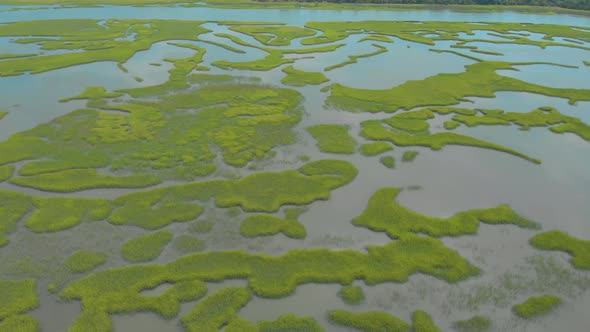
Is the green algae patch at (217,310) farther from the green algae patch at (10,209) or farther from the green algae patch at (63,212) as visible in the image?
the green algae patch at (10,209)

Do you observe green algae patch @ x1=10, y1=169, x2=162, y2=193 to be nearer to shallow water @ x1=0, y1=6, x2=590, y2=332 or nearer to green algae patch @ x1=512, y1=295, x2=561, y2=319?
shallow water @ x1=0, y1=6, x2=590, y2=332

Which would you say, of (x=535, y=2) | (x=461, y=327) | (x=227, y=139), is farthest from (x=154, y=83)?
(x=535, y=2)

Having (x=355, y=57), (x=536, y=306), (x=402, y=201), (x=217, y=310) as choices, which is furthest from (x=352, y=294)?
(x=355, y=57)

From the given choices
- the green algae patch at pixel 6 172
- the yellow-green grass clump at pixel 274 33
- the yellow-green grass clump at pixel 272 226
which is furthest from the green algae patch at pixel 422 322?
the yellow-green grass clump at pixel 274 33

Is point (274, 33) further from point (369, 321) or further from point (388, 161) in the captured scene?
point (369, 321)

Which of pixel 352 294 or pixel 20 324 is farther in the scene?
pixel 352 294

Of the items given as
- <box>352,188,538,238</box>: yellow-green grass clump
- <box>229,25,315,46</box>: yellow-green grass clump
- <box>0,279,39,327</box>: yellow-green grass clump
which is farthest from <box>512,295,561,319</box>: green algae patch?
<box>229,25,315,46</box>: yellow-green grass clump

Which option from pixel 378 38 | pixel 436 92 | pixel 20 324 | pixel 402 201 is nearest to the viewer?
pixel 20 324

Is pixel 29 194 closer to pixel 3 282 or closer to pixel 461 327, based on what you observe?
pixel 3 282
